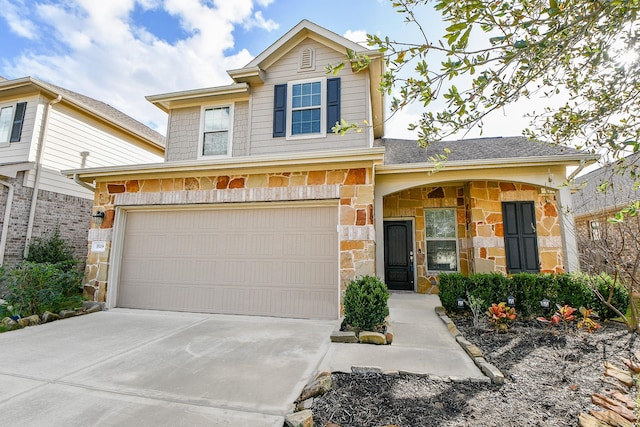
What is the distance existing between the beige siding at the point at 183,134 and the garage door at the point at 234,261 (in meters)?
2.10

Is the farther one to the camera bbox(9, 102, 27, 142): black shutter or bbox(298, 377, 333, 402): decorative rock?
bbox(9, 102, 27, 142): black shutter

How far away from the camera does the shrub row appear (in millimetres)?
4965

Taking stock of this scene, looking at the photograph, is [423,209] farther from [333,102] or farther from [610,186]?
[610,186]

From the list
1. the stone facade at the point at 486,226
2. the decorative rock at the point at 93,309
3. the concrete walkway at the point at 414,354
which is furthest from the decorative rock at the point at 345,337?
the decorative rock at the point at 93,309

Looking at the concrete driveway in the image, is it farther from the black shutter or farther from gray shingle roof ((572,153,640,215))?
the black shutter

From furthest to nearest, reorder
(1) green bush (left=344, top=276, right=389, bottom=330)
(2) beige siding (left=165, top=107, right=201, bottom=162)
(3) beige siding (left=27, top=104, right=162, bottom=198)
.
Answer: (3) beige siding (left=27, top=104, right=162, bottom=198)
(2) beige siding (left=165, top=107, right=201, bottom=162)
(1) green bush (left=344, top=276, right=389, bottom=330)

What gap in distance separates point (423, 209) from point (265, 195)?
495 cm

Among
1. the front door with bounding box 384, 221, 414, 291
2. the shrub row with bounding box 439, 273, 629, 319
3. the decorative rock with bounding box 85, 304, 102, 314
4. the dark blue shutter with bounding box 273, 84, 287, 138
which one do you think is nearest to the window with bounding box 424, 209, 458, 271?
the front door with bounding box 384, 221, 414, 291

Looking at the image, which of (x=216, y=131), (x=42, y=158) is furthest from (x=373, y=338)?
(x=42, y=158)

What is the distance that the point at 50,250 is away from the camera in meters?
8.05

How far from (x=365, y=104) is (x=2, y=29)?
10006 mm

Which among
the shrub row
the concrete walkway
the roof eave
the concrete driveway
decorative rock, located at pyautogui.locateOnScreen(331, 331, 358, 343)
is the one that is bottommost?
the concrete driveway

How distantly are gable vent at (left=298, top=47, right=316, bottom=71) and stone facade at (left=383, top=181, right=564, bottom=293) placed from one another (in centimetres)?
484

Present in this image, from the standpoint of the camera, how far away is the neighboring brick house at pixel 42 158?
801 cm
